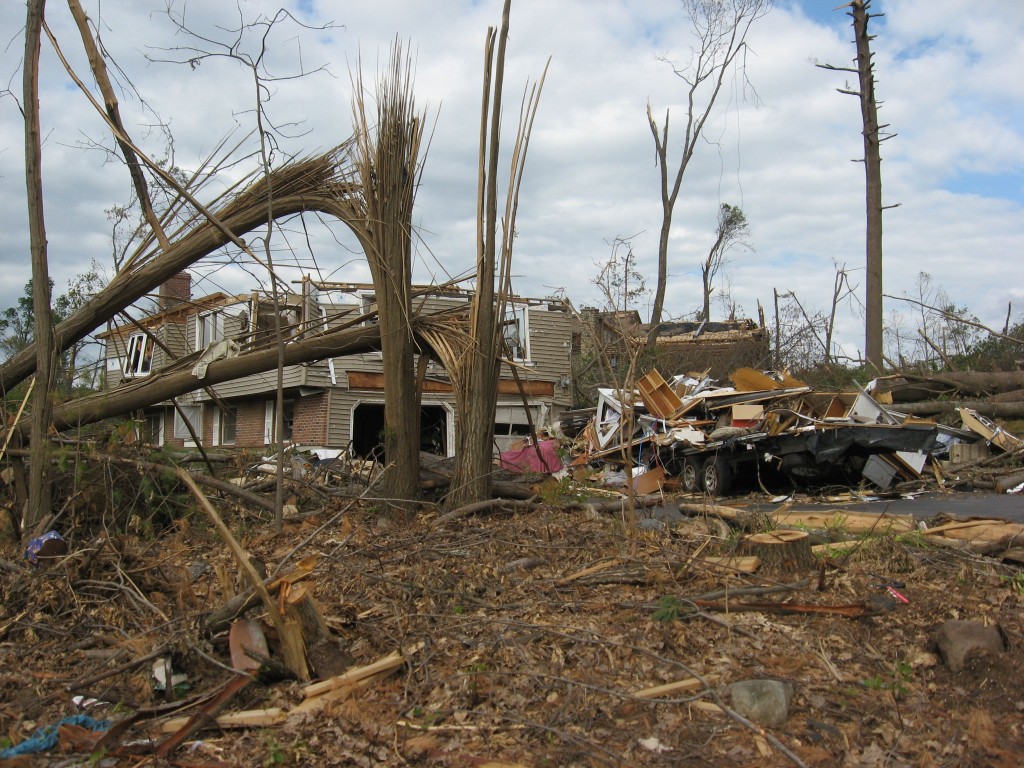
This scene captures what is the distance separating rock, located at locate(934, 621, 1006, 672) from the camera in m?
3.77

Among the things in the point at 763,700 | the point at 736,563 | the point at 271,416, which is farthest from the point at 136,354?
the point at 763,700

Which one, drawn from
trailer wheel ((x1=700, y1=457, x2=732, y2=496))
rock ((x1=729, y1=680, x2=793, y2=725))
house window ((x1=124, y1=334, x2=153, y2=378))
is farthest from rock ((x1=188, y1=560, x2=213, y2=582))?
trailer wheel ((x1=700, y1=457, x2=732, y2=496))

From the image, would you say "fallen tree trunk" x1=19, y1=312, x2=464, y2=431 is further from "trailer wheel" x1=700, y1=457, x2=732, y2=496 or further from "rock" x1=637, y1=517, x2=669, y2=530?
"trailer wheel" x1=700, y1=457, x2=732, y2=496

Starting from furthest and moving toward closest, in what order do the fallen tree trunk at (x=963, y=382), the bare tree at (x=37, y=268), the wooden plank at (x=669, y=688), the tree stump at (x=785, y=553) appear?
the fallen tree trunk at (x=963, y=382) < the bare tree at (x=37, y=268) < the tree stump at (x=785, y=553) < the wooden plank at (x=669, y=688)

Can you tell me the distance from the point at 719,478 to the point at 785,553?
738 centimetres

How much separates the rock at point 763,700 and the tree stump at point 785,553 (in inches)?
61.1

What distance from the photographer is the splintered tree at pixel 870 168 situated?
1872 centimetres

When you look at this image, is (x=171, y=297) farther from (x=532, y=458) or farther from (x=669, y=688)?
(x=532, y=458)

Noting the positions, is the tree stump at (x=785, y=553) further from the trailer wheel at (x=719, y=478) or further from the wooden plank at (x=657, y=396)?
the wooden plank at (x=657, y=396)

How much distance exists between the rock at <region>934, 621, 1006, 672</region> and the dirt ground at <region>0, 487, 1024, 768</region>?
0.16ft

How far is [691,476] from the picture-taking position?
13.2 meters

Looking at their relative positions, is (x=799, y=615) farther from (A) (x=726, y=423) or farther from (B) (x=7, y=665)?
(A) (x=726, y=423)

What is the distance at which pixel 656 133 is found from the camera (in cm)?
2623

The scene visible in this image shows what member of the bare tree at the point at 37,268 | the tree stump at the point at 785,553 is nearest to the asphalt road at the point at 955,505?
the tree stump at the point at 785,553
